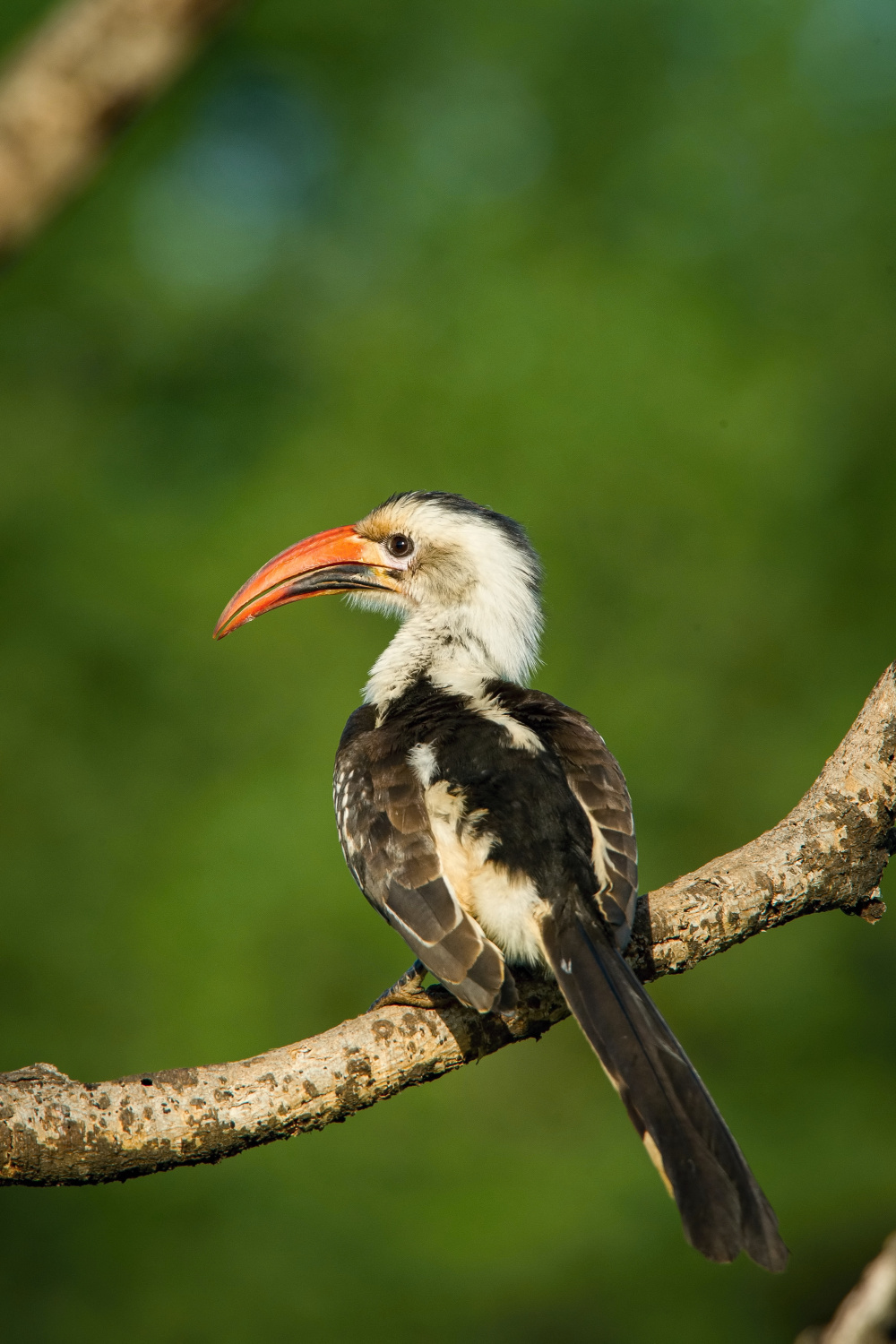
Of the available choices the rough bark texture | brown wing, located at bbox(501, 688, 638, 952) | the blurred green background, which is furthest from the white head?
the blurred green background

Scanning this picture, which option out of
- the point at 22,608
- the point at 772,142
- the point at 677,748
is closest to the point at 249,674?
the point at 22,608

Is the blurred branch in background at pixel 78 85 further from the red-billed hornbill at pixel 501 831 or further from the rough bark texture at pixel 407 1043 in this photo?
the rough bark texture at pixel 407 1043

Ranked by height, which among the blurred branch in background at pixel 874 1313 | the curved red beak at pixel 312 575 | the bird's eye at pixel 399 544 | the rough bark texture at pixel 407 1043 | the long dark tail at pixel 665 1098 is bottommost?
the blurred branch in background at pixel 874 1313

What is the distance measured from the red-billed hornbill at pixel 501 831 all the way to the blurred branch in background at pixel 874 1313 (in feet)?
2.83

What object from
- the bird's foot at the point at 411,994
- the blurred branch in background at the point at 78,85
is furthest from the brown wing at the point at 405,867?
the blurred branch in background at the point at 78,85

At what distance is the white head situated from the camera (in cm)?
455

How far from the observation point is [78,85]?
260cm

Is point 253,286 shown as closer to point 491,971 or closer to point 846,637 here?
point 846,637

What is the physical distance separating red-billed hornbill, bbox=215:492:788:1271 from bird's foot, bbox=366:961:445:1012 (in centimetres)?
2

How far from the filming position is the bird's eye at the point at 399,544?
4883 millimetres

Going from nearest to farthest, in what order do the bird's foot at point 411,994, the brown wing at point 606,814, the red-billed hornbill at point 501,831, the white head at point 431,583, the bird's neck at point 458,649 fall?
the red-billed hornbill at point 501,831
the brown wing at point 606,814
the bird's foot at point 411,994
the bird's neck at point 458,649
the white head at point 431,583

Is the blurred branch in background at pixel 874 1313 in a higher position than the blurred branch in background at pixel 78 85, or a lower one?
lower

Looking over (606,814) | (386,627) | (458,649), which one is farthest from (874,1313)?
(386,627)

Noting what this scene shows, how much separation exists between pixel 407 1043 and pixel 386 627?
22.7 ft
